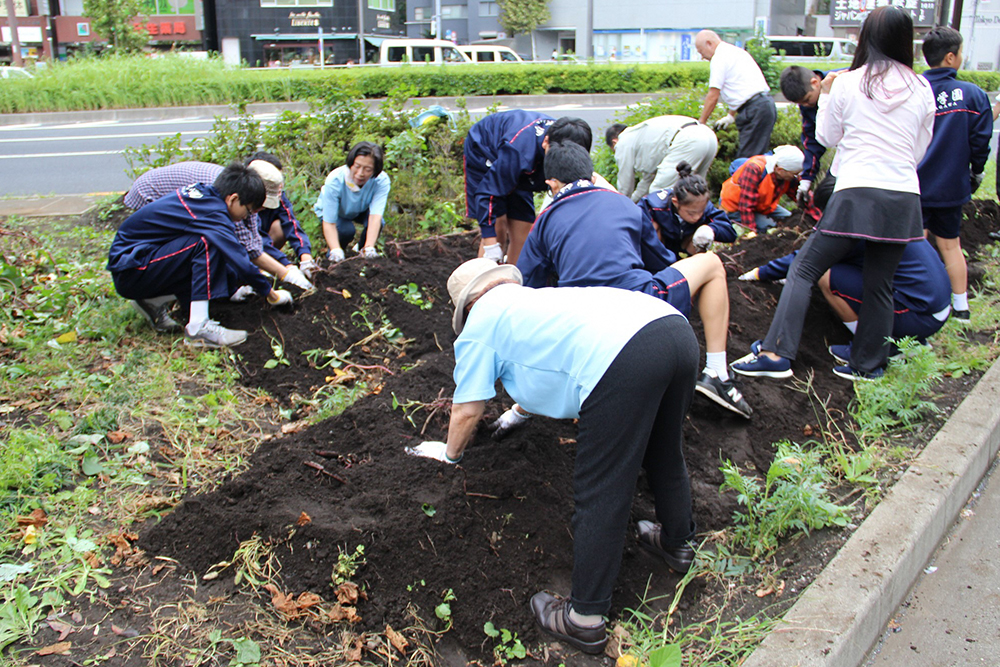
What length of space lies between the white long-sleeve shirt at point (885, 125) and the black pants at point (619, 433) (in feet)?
6.54

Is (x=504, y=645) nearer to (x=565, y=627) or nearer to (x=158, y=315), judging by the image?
(x=565, y=627)

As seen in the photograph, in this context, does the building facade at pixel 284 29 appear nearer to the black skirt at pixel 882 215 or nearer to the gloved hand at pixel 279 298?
the gloved hand at pixel 279 298

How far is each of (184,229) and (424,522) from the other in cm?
264

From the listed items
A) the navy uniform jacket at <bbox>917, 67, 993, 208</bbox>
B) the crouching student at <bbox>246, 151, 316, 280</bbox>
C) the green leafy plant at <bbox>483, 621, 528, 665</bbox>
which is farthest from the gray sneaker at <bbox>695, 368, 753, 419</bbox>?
the crouching student at <bbox>246, 151, 316, 280</bbox>

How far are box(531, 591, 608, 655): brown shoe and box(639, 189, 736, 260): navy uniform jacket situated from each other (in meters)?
2.51

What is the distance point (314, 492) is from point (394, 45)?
2301cm

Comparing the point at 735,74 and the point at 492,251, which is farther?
the point at 735,74

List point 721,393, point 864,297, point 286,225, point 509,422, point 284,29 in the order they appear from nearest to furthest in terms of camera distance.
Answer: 1. point 509,422
2. point 721,393
3. point 864,297
4. point 286,225
5. point 284,29

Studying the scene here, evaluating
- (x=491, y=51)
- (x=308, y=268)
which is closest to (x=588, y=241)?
(x=308, y=268)

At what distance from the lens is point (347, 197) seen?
5488 millimetres

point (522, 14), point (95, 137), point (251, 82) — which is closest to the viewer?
point (95, 137)

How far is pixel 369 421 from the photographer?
11.0 feet

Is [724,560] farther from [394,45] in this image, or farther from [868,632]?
[394,45]

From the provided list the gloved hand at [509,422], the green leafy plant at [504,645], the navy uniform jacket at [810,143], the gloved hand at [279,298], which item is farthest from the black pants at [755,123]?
the green leafy plant at [504,645]
